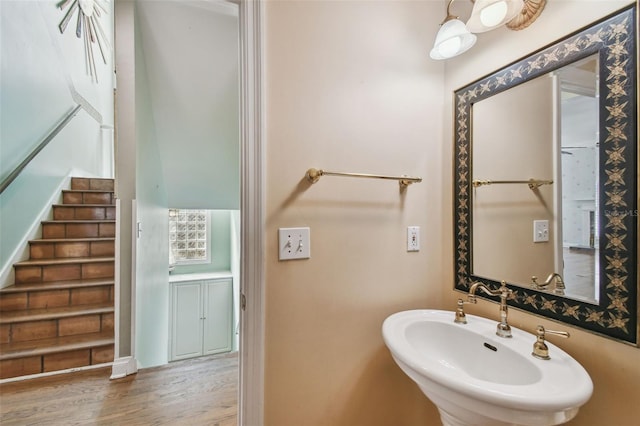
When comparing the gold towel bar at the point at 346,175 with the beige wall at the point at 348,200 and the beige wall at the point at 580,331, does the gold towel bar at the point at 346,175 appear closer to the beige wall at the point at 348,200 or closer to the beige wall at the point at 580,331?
the beige wall at the point at 348,200

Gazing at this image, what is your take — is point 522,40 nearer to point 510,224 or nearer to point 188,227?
point 510,224

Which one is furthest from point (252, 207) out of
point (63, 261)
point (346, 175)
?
point (63, 261)

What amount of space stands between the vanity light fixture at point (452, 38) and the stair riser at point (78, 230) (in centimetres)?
359

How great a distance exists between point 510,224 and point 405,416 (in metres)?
0.96

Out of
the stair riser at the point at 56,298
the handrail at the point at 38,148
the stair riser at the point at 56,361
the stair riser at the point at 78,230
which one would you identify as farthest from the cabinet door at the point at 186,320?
the handrail at the point at 38,148

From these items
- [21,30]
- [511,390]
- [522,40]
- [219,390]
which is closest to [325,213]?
[511,390]

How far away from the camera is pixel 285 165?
1.01 m

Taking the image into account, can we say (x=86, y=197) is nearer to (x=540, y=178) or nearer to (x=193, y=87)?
(x=193, y=87)

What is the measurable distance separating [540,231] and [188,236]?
17.2 feet

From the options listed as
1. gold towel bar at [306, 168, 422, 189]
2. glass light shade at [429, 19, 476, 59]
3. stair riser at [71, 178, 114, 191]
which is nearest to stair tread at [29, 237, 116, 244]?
stair riser at [71, 178, 114, 191]

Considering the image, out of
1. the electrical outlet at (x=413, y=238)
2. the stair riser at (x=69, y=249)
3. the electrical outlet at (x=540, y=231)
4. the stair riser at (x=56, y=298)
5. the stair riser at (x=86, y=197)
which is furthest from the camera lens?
the stair riser at (x=86, y=197)

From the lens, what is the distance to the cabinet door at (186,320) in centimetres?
415

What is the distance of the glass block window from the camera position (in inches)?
195

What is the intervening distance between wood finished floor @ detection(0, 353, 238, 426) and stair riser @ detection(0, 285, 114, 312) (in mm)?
661
